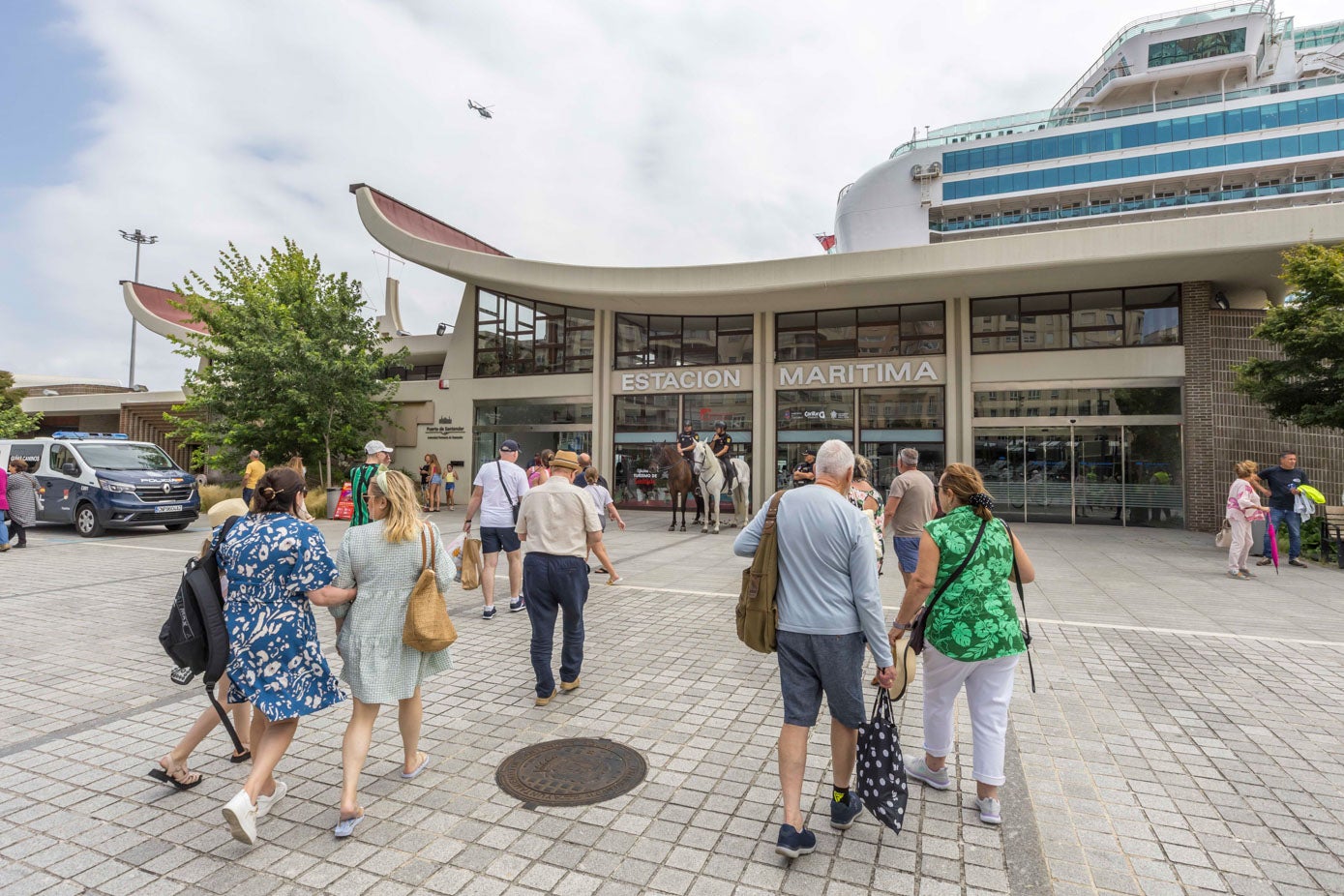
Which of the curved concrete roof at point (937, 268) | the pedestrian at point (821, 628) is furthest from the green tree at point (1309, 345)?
the pedestrian at point (821, 628)

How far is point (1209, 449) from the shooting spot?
619 inches

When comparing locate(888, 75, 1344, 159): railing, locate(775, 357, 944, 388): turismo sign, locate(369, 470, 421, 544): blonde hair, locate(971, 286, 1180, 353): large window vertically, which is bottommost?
locate(369, 470, 421, 544): blonde hair

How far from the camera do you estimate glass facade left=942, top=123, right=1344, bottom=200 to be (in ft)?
171

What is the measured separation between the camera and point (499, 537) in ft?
23.7

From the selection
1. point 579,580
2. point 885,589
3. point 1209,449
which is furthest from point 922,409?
point 579,580

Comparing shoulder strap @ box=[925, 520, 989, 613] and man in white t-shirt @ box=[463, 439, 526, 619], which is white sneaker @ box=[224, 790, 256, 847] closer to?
shoulder strap @ box=[925, 520, 989, 613]

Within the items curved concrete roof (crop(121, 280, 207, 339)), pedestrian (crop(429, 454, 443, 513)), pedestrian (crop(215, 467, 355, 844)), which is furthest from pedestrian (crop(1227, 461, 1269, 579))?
curved concrete roof (crop(121, 280, 207, 339))

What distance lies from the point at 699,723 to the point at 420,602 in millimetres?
2107

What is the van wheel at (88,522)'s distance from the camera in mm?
13719

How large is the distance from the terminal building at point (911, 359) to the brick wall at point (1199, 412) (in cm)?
5

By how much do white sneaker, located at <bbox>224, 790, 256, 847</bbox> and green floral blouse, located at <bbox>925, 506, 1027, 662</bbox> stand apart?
311cm

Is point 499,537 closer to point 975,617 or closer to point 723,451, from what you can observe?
point 975,617

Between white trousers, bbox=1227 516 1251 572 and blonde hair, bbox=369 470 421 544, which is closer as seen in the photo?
blonde hair, bbox=369 470 421 544

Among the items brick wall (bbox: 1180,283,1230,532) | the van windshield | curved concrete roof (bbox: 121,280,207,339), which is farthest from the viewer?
curved concrete roof (bbox: 121,280,207,339)
